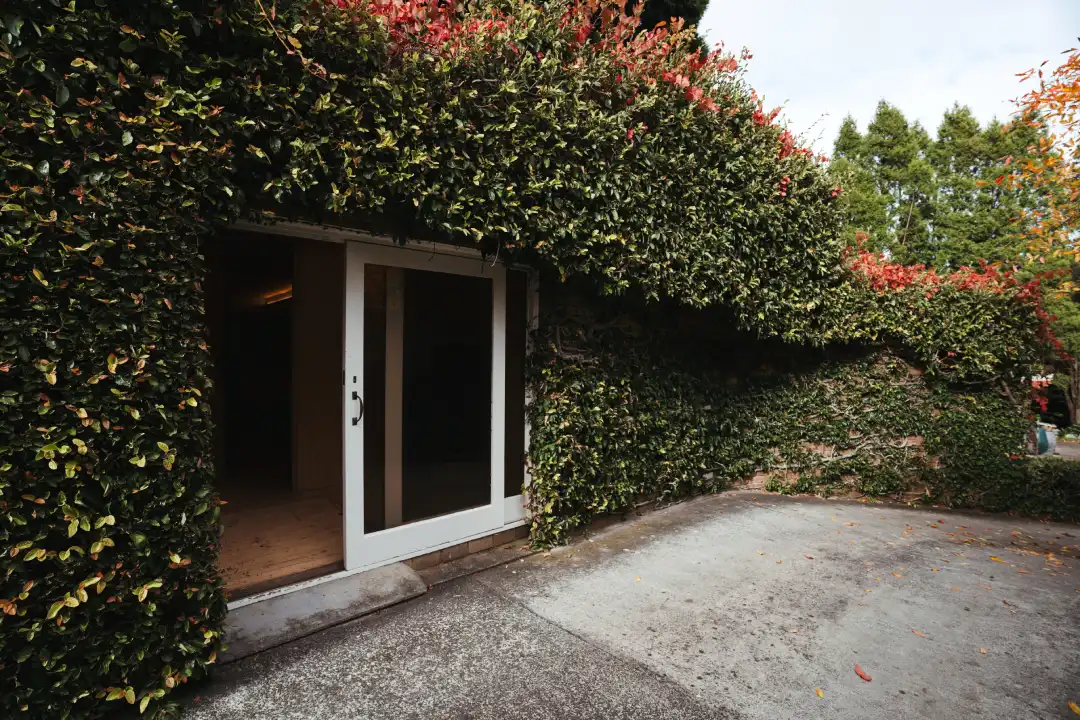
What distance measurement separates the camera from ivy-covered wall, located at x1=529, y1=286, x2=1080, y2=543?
14.3 feet

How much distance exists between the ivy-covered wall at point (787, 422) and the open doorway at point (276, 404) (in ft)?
7.73

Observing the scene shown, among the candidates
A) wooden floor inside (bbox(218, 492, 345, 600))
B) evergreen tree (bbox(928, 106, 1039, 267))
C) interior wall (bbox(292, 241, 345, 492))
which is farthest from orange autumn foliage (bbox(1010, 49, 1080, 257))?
evergreen tree (bbox(928, 106, 1039, 267))

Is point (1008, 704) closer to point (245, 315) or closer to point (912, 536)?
point (912, 536)

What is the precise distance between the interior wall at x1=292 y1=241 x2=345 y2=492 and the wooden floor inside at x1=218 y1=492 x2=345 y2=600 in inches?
17.2

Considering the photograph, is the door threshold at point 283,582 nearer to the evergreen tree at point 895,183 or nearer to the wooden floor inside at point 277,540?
the wooden floor inside at point 277,540

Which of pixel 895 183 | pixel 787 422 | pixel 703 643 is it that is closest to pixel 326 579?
pixel 703 643

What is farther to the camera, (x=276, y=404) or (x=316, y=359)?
(x=276, y=404)

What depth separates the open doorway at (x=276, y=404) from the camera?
361cm

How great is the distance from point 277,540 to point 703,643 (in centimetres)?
308

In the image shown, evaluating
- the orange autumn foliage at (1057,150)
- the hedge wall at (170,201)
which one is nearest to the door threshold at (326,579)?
the hedge wall at (170,201)

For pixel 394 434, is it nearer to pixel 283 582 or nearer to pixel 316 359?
pixel 283 582

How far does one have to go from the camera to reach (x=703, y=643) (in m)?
2.59

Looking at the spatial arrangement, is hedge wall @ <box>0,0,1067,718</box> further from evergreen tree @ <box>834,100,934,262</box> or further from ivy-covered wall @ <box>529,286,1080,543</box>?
evergreen tree @ <box>834,100,934,262</box>

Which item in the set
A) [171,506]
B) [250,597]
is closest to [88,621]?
[171,506]
